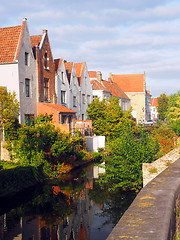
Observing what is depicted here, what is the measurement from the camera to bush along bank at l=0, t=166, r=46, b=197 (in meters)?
18.5

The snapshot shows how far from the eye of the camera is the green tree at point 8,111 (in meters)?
22.8

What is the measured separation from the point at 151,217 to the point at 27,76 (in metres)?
24.8

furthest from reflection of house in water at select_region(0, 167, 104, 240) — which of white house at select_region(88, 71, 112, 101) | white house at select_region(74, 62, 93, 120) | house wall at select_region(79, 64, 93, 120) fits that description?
white house at select_region(88, 71, 112, 101)

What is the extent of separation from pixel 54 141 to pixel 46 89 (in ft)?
29.2

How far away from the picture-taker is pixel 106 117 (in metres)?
38.2

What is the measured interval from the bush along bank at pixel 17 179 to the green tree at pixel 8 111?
4.11m

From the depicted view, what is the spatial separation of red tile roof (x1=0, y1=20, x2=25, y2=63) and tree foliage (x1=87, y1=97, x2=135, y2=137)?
1671 centimetres

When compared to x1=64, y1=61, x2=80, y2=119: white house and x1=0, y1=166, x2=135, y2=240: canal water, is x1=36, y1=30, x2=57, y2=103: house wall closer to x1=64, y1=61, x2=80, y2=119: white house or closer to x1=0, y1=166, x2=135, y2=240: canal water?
x1=64, y1=61, x2=80, y2=119: white house

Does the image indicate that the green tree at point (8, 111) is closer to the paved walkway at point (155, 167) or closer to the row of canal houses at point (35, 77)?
the row of canal houses at point (35, 77)

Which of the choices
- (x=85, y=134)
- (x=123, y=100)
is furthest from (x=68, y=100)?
(x=123, y=100)

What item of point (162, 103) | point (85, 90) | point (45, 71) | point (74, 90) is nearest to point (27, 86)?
point (45, 71)

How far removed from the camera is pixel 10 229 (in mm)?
13656

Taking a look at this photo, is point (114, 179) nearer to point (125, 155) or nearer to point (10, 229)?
point (125, 155)

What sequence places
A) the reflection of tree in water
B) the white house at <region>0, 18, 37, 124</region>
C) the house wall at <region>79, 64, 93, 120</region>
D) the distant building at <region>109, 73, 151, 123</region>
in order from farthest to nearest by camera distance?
the distant building at <region>109, 73, 151, 123</region>, the house wall at <region>79, 64, 93, 120</region>, the white house at <region>0, 18, 37, 124</region>, the reflection of tree in water
